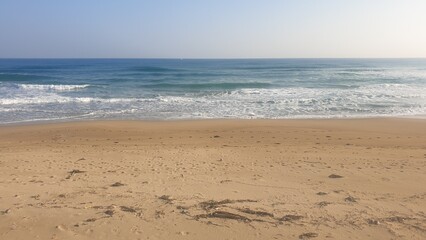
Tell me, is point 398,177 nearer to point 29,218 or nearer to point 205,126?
point 29,218

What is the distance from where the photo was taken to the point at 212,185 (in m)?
6.61

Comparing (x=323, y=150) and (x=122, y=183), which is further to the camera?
(x=323, y=150)

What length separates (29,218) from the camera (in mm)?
4957

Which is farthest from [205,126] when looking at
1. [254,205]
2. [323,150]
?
[254,205]

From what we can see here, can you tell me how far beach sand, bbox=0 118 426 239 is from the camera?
4.79m

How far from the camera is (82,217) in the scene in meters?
5.03

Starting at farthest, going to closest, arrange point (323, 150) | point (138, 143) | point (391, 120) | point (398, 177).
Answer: point (391, 120) → point (138, 143) → point (323, 150) → point (398, 177)

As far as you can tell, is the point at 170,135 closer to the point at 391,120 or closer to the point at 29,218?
the point at 29,218

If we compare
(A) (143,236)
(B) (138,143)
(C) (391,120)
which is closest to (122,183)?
(A) (143,236)

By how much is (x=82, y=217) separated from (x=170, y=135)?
7341 millimetres

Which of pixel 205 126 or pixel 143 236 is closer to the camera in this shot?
pixel 143 236

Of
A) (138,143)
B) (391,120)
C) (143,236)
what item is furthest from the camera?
(391,120)

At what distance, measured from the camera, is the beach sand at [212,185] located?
4785 millimetres

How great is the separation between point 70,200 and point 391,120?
44.8 ft
